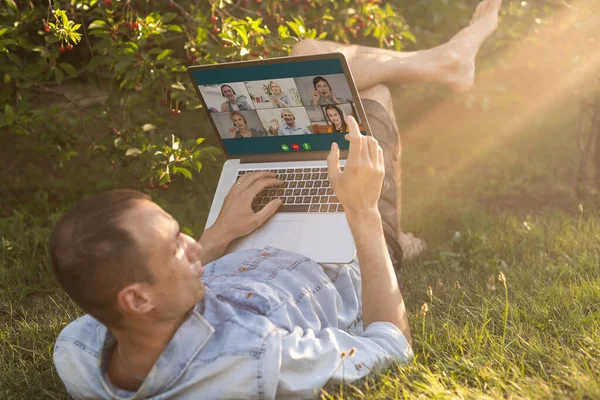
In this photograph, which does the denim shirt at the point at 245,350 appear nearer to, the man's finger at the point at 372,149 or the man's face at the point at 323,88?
the man's finger at the point at 372,149

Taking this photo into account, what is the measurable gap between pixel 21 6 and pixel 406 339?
8.78ft

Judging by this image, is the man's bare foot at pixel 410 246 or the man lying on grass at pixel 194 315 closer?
the man lying on grass at pixel 194 315

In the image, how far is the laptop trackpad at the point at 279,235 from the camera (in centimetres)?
267

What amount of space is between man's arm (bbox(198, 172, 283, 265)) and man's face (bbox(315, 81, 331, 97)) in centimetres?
42

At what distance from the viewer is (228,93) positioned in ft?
9.34

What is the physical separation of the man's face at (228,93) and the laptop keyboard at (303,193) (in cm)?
34

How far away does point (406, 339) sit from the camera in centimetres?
214

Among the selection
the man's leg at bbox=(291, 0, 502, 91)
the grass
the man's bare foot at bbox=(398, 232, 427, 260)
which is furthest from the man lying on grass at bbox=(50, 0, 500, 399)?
the man's leg at bbox=(291, 0, 502, 91)

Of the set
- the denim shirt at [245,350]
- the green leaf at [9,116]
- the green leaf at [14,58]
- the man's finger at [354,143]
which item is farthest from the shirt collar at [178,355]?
the green leaf at [14,58]

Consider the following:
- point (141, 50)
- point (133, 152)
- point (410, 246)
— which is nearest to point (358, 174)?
point (410, 246)

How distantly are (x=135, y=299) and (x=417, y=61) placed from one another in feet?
7.27

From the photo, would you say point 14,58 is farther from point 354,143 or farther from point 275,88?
point 354,143

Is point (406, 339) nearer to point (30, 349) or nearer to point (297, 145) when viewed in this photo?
point (297, 145)

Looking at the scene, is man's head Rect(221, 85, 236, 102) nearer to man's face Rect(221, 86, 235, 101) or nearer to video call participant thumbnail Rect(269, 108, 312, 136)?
man's face Rect(221, 86, 235, 101)
